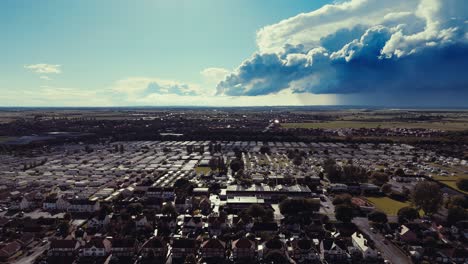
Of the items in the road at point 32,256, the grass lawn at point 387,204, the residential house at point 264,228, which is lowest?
the grass lawn at point 387,204

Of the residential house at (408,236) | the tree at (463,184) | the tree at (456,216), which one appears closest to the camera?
the residential house at (408,236)

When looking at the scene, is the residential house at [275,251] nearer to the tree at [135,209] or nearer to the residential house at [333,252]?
the residential house at [333,252]

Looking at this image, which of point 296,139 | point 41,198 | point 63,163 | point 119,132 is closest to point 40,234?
point 41,198

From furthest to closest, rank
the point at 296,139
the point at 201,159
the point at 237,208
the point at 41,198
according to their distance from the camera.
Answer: the point at 296,139 < the point at 201,159 < the point at 41,198 < the point at 237,208

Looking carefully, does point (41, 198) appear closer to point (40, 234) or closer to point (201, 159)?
point (40, 234)

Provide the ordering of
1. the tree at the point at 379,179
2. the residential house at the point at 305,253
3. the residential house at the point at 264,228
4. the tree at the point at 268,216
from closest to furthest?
the residential house at the point at 305,253, the residential house at the point at 264,228, the tree at the point at 268,216, the tree at the point at 379,179

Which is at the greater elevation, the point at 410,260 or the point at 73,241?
the point at 73,241

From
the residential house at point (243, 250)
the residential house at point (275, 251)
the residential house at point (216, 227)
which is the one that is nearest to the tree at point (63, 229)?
the residential house at point (216, 227)
